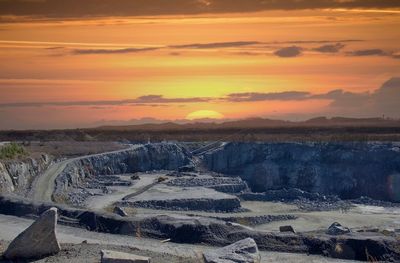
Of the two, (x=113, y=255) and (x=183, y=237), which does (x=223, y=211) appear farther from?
(x=113, y=255)

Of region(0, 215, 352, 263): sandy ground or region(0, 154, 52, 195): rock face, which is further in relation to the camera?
region(0, 154, 52, 195): rock face

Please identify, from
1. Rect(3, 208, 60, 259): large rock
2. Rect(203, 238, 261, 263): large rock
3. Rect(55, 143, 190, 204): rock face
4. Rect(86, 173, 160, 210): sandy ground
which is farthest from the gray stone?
Rect(55, 143, 190, 204): rock face

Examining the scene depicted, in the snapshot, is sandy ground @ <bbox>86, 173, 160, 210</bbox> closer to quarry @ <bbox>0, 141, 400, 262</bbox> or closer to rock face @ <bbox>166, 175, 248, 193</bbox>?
quarry @ <bbox>0, 141, 400, 262</bbox>

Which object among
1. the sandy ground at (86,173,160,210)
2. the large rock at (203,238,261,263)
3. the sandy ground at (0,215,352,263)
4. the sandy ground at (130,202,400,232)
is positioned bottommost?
the sandy ground at (130,202,400,232)

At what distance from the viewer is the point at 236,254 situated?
23891 millimetres

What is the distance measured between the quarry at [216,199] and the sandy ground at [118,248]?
0.06m

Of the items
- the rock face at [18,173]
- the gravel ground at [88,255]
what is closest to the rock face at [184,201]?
the rock face at [18,173]

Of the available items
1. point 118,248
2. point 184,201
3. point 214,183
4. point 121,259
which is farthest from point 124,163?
point 121,259

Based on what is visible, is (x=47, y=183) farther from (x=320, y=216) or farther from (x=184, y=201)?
(x=320, y=216)

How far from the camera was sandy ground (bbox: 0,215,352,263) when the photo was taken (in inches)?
1019

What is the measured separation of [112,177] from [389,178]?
2705 centimetres

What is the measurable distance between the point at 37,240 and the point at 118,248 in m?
3.06

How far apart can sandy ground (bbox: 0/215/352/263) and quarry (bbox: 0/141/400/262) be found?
0.06 m

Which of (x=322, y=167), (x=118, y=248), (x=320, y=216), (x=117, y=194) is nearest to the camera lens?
(x=118, y=248)
